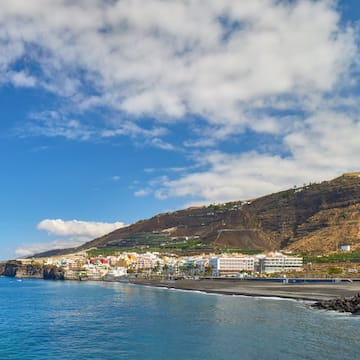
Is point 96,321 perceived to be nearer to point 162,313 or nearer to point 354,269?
point 162,313

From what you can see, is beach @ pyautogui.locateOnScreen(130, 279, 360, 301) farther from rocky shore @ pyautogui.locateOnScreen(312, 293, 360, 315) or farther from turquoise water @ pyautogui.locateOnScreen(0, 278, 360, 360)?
turquoise water @ pyautogui.locateOnScreen(0, 278, 360, 360)

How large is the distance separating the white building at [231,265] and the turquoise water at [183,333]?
110 meters

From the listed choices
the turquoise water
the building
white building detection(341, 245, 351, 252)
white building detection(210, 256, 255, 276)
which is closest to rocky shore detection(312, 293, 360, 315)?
the turquoise water

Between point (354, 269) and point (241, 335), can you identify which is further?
point (354, 269)

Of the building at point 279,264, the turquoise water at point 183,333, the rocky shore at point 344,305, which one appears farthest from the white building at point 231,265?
the rocky shore at point 344,305

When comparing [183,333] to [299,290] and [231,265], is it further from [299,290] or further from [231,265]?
[231,265]

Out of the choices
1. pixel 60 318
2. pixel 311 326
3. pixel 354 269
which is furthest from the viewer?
pixel 354 269

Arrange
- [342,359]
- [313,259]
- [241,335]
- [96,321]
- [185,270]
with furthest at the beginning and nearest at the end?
1. [185,270]
2. [313,259]
3. [96,321]
4. [241,335]
5. [342,359]

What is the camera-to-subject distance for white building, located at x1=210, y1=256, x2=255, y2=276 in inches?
6786

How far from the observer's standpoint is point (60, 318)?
55.5 meters

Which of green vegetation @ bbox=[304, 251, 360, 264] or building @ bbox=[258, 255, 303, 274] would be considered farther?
building @ bbox=[258, 255, 303, 274]

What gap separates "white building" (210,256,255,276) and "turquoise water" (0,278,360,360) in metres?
110

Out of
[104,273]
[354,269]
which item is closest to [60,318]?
[354,269]

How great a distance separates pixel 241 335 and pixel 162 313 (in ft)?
66.2
